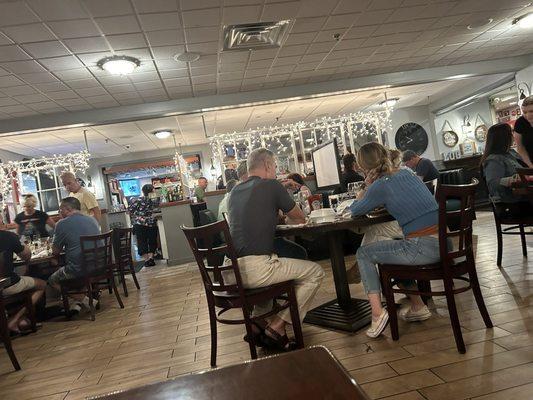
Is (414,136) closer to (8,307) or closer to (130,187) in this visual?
(130,187)

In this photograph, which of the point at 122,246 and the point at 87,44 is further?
the point at 122,246

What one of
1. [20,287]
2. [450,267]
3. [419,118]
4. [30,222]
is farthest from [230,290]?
[419,118]

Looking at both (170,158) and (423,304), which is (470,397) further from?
(170,158)

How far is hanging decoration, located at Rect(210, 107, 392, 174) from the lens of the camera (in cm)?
1120

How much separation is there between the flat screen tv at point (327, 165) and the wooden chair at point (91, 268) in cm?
240

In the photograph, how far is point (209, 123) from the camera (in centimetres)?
996

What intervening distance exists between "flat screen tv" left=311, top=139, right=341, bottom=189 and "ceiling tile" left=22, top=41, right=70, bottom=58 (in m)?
3.30

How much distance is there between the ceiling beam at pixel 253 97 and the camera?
7250mm

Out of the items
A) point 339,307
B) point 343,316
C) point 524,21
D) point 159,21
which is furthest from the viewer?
point 524,21

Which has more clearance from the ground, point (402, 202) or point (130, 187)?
point (130, 187)

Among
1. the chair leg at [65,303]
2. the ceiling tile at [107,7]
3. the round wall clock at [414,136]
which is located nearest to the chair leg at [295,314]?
the chair leg at [65,303]

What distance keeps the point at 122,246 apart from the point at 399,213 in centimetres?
418

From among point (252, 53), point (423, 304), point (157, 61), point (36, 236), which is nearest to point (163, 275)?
point (36, 236)

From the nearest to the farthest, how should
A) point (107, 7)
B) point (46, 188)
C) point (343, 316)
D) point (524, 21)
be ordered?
point (343, 316)
point (107, 7)
point (524, 21)
point (46, 188)
